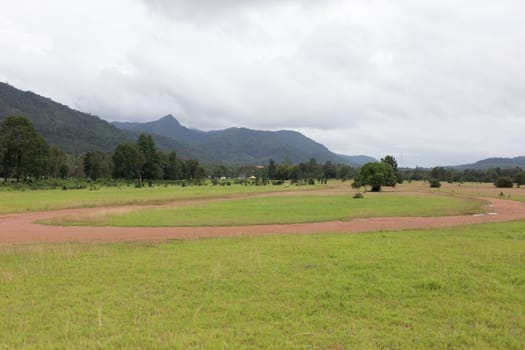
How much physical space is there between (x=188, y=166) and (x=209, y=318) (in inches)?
4869

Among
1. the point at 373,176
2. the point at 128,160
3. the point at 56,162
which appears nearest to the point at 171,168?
the point at 128,160

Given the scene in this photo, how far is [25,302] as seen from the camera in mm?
7395

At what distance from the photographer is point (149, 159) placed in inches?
3885

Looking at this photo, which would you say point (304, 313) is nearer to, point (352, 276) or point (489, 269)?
point (352, 276)

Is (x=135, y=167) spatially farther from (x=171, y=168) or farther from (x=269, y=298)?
(x=269, y=298)

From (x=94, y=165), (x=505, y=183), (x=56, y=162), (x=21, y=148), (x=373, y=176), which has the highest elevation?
(x=21, y=148)

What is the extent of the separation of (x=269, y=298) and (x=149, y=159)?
3839 inches

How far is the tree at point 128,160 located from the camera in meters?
91.9

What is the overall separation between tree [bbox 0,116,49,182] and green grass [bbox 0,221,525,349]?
6788 centimetres

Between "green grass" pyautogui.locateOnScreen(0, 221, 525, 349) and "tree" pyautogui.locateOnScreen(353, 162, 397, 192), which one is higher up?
"tree" pyautogui.locateOnScreen(353, 162, 397, 192)

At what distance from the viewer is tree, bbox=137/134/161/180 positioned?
97875 mm

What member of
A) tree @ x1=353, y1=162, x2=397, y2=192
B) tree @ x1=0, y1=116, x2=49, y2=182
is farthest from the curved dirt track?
tree @ x1=0, y1=116, x2=49, y2=182

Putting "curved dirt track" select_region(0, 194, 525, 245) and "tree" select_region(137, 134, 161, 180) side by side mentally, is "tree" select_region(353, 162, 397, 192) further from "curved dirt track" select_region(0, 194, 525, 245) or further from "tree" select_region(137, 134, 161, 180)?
"tree" select_region(137, 134, 161, 180)

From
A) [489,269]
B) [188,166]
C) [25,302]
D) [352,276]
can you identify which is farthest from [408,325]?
[188,166]
